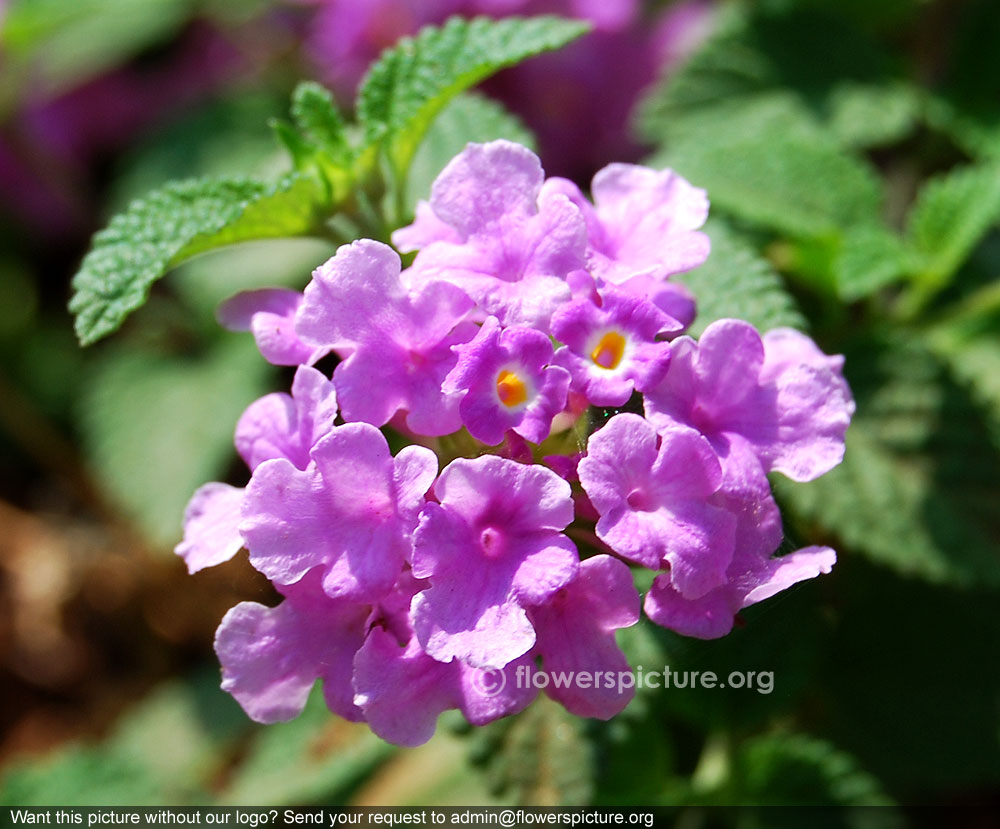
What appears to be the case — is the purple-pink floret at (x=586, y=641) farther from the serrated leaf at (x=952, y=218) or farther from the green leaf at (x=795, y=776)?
the serrated leaf at (x=952, y=218)

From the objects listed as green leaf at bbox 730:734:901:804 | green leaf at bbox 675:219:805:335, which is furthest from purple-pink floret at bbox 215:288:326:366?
green leaf at bbox 730:734:901:804

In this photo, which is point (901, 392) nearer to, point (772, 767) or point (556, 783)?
point (772, 767)

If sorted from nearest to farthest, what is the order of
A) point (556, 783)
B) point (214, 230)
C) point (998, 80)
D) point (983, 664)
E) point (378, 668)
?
point (378, 668)
point (214, 230)
point (556, 783)
point (983, 664)
point (998, 80)

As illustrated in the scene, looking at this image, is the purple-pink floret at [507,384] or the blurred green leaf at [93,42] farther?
the blurred green leaf at [93,42]

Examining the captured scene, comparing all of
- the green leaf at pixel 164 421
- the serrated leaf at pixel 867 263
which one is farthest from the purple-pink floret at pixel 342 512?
the green leaf at pixel 164 421

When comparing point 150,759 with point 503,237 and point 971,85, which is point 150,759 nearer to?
point 503,237

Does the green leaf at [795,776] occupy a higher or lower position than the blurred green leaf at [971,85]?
lower

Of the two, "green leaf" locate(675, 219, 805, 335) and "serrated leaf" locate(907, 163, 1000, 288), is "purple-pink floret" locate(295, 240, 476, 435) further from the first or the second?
"serrated leaf" locate(907, 163, 1000, 288)

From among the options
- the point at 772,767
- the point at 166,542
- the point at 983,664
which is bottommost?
the point at 983,664

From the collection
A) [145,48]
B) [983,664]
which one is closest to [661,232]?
[983,664]
